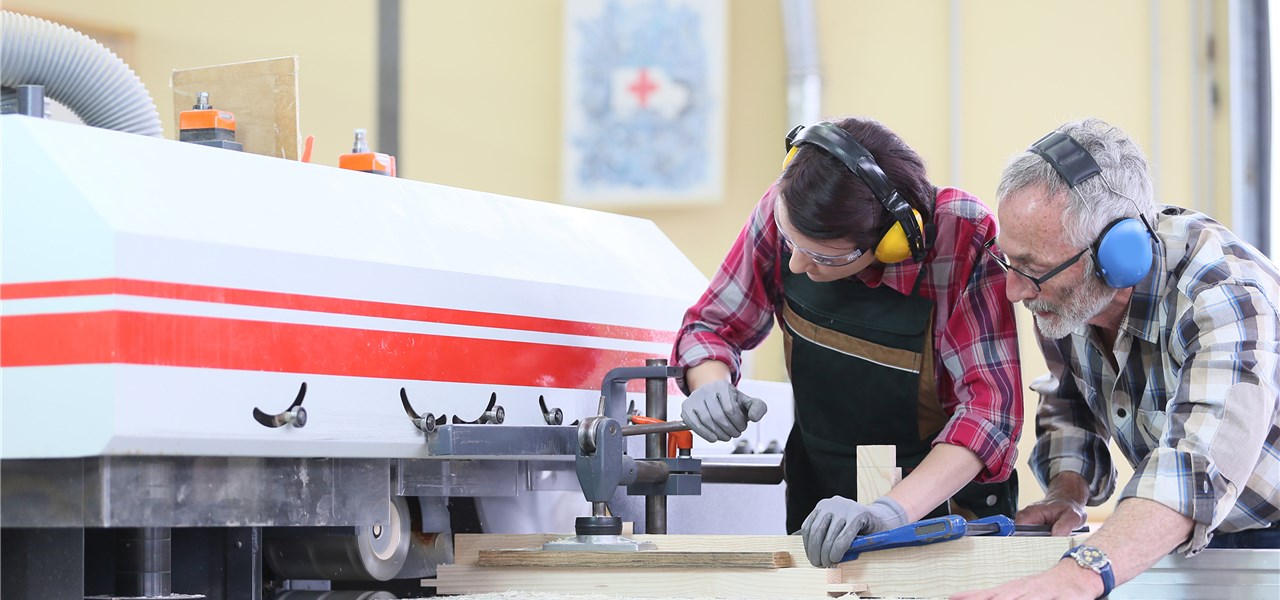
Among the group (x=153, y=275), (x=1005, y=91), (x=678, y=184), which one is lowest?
(x=153, y=275)

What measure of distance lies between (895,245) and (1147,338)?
1.12 feet

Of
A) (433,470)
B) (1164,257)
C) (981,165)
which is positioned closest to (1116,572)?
(1164,257)

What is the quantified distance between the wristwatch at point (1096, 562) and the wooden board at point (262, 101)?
1089mm

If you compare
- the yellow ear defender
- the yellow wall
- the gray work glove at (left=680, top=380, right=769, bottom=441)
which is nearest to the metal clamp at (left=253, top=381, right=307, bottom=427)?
the gray work glove at (left=680, top=380, right=769, bottom=441)

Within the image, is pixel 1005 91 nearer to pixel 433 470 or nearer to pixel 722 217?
pixel 722 217

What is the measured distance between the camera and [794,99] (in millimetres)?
4836

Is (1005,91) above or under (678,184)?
above

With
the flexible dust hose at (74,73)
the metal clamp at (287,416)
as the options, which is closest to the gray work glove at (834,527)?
the metal clamp at (287,416)

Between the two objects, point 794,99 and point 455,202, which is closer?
point 455,202

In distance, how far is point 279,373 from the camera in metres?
1.46

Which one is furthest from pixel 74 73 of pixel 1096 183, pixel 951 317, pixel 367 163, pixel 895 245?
pixel 1096 183

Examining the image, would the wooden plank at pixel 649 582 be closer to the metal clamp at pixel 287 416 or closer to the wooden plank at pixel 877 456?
Result: the wooden plank at pixel 877 456

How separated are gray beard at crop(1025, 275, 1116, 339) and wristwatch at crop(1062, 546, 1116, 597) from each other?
373 millimetres

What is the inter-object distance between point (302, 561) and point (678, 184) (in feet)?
11.0
